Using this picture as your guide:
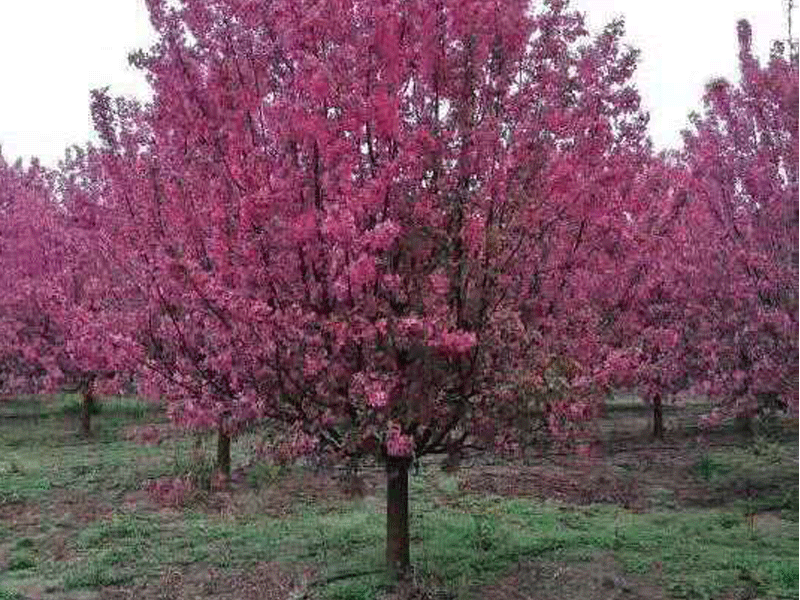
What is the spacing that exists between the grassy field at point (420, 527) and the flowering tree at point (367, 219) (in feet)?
3.43

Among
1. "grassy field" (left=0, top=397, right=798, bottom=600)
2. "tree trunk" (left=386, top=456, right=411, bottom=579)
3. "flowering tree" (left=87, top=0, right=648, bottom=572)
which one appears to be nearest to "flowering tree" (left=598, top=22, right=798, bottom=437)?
"flowering tree" (left=87, top=0, right=648, bottom=572)

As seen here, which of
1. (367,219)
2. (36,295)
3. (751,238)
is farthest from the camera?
(36,295)

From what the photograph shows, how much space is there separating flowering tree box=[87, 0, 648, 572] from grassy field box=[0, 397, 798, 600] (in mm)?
1045

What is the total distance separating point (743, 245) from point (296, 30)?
22.6 ft

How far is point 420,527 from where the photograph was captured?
37.4 feet

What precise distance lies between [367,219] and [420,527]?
5622 millimetres

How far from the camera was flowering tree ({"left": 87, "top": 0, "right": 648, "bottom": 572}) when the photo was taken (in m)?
6.90

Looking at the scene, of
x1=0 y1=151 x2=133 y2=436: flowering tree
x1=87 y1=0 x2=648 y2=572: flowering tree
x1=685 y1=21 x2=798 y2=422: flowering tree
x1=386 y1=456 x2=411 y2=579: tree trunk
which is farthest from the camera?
x1=0 y1=151 x2=133 y2=436: flowering tree

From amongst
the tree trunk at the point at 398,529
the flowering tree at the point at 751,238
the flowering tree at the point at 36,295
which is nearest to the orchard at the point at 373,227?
the tree trunk at the point at 398,529

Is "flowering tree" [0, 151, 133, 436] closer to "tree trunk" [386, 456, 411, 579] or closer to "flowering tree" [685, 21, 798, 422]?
"tree trunk" [386, 456, 411, 579]

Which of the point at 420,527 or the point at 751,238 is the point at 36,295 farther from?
the point at 751,238

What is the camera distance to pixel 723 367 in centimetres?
1129

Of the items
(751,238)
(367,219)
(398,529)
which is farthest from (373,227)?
(751,238)

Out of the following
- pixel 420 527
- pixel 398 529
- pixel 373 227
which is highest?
pixel 373 227
